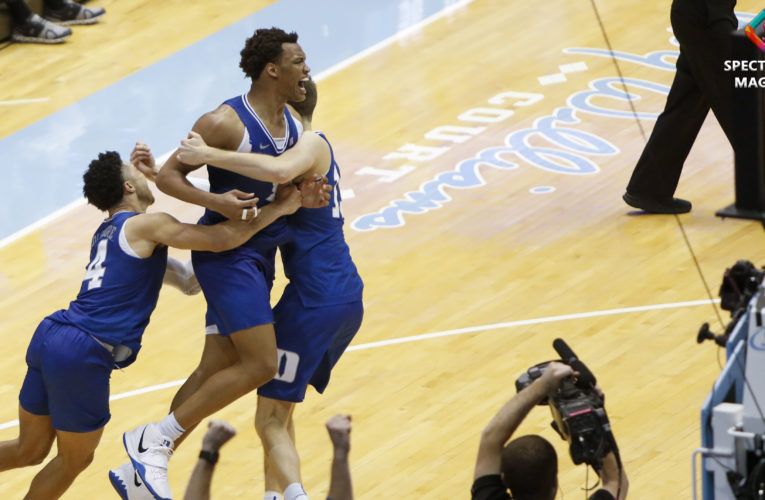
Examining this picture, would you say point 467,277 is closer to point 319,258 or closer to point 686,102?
point 686,102

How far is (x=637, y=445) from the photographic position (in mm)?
6484

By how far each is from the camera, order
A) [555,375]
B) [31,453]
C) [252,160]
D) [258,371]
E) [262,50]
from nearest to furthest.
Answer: [555,375], [252,160], [262,50], [258,371], [31,453]

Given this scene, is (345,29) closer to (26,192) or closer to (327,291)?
(26,192)

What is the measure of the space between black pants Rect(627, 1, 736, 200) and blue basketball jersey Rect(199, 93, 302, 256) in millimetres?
3476

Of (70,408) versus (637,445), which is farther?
(637,445)

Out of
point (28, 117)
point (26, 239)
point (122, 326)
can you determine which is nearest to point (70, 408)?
point (122, 326)

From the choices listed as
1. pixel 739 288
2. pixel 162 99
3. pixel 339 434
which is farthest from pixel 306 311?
pixel 162 99

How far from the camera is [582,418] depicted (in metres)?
4.51

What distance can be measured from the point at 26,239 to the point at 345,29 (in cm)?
397

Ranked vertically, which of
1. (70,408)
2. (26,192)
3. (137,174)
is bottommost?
(26,192)

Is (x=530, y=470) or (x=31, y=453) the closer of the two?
(x=530, y=470)

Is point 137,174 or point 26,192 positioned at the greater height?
point 137,174

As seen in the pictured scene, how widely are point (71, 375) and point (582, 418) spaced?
2178mm

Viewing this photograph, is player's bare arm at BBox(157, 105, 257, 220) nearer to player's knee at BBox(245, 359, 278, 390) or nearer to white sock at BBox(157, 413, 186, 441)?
player's knee at BBox(245, 359, 278, 390)
